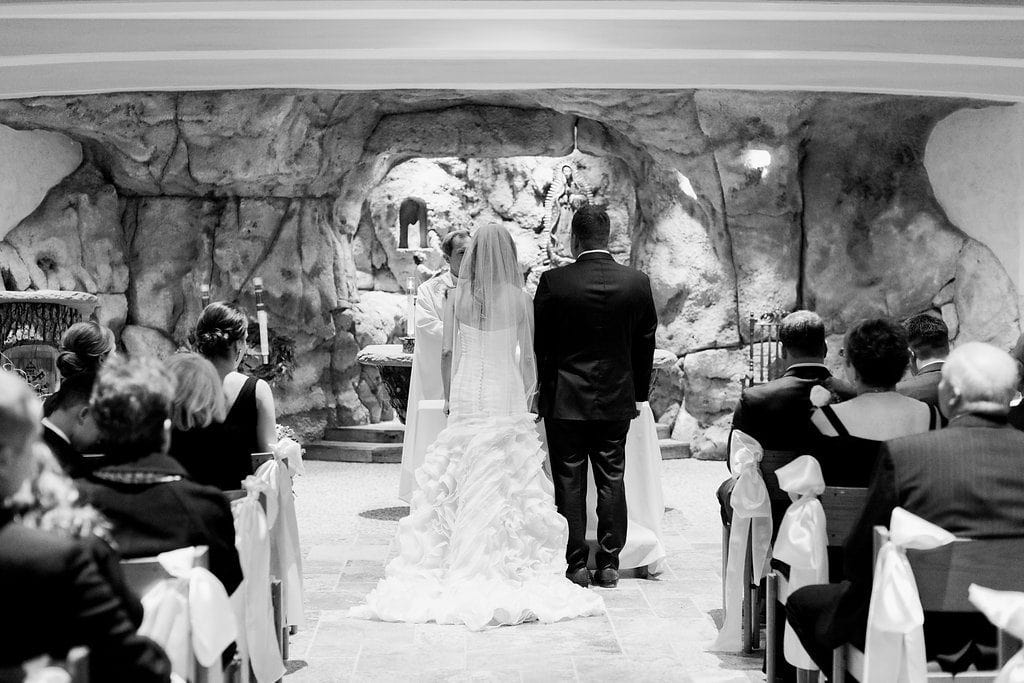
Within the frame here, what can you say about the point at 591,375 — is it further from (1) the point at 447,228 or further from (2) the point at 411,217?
(2) the point at 411,217

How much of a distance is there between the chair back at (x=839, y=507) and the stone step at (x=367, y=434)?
A: 812 cm

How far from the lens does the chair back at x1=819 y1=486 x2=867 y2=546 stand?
395 cm

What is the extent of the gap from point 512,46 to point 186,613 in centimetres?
593

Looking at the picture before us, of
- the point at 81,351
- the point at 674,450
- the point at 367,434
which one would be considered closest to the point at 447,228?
the point at 367,434

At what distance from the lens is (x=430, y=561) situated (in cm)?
572

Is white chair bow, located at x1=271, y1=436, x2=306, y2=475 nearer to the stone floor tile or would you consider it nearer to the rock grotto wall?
the stone floor tile

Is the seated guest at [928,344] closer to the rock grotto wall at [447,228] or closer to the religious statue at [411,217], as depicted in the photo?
the rock grotto wall at [447,228]

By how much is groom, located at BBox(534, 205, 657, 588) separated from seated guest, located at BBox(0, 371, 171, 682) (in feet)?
13.0

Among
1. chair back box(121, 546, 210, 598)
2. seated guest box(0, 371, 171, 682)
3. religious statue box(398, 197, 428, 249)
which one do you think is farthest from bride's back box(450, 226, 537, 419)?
religious statue box(398, 197, 428, 249)

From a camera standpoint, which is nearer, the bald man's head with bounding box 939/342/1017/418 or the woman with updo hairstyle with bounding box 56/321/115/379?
the bald man's head with bounding box 939/342/1017/418

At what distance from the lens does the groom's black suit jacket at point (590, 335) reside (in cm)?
598

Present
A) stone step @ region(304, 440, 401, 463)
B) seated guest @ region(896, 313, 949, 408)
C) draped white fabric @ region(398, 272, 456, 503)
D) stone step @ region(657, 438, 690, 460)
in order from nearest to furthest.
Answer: seated guest @ region(896, 313, 949, 408), draped white fabric @ region(398, 272, 456, 503), stone step @ region(304, 440, 401, 463), stone step @ region(657, 438, 690, 460)

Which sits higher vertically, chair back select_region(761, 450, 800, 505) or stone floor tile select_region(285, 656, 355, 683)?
chair back select_region(761, 450, 800, 505)

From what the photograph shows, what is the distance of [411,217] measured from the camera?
1605cm
